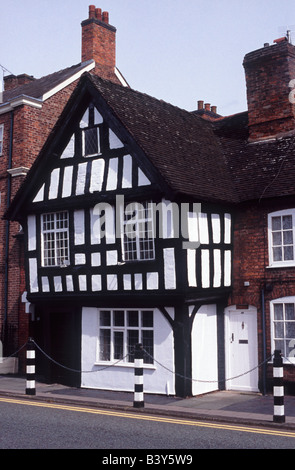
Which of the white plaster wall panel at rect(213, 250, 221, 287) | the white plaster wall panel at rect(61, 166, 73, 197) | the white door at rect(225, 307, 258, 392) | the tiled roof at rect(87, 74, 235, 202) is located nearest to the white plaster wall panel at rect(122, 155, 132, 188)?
the tiled roof at rect(87, 74, 235, 202)

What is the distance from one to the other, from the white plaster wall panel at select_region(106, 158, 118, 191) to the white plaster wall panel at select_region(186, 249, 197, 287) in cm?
297

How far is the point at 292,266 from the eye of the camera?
15391 millimetres

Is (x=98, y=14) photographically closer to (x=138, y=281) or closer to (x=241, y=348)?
(x=138, y=281)

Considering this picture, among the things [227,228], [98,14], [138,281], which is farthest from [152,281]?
[98,14]

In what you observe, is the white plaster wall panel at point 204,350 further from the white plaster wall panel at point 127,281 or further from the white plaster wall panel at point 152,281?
the white plaster wall panel at point 127,281

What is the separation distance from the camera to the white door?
15854 mm

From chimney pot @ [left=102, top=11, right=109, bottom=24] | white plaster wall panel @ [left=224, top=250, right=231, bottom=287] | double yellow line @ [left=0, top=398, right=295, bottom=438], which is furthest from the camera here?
chimney pot @ [left=102, top=11, right=109, bottom=24]

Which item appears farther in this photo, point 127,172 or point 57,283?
point 57,283

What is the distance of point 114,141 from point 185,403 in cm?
747

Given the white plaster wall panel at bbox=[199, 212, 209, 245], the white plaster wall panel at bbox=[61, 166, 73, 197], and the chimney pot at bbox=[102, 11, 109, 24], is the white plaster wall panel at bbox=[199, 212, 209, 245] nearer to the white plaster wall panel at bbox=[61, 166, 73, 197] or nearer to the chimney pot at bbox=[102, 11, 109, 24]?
the white plaster wall panel at bbox=[61, 166, 73, 197]

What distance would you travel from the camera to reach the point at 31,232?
18.2m

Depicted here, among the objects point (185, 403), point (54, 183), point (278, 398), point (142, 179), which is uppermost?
point (54, 183)

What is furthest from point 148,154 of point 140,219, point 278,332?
point 278,332
